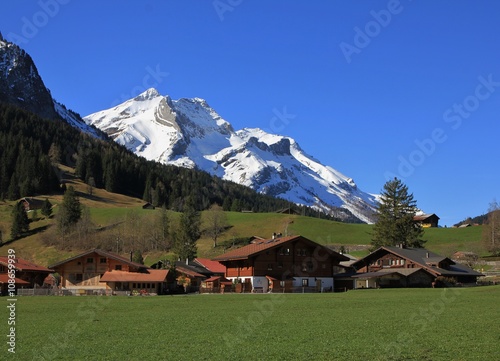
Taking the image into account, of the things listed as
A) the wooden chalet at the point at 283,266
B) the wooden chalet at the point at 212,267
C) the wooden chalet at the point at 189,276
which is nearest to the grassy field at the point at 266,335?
the wooden chalet at the point at 283,266

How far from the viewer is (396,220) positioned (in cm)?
10081

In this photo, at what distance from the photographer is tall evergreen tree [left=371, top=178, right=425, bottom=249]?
99.5 metres

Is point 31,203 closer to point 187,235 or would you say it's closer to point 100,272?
point 187,235

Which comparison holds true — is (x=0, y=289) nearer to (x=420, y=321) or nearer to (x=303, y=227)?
(x=420, y=321)

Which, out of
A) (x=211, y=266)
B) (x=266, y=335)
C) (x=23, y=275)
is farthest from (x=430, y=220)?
(x=266, y=335)

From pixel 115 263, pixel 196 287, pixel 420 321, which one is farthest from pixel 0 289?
pixel 420 321

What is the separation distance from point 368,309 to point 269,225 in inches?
4516

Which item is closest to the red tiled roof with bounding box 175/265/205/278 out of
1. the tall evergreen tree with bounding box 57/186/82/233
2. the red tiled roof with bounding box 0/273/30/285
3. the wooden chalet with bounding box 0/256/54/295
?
the wooden chalet with bounding box 0/256/54/295

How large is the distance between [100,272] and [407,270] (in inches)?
1644

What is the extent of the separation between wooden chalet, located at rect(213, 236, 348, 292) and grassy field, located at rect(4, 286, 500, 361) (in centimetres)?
3962

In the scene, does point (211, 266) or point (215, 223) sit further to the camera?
point (215, 223)

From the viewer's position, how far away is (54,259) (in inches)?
4481

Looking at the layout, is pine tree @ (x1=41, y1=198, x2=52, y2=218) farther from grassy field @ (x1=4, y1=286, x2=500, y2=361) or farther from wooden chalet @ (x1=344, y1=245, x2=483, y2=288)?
grassy field @ (x1=4, y1=286, x2=500, y2=361)

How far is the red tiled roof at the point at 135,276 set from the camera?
7481 cm
